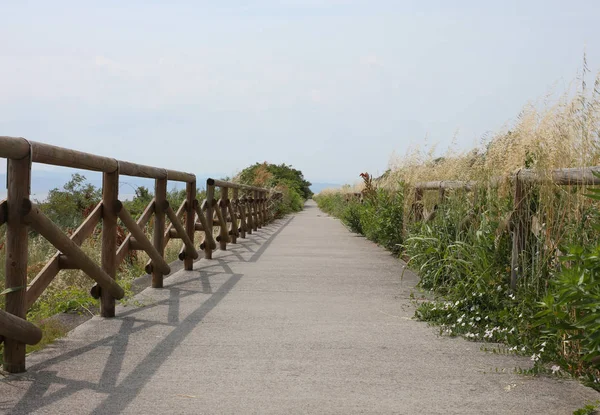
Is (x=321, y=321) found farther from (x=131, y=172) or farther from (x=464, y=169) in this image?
(x=464, y=169)

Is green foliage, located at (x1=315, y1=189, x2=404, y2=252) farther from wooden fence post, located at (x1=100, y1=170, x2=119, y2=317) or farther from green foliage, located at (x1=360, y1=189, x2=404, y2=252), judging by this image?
wooden fence post, located at (x1=100, y1=170, x2=119, y2=317)

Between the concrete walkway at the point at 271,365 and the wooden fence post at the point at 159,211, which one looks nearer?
the concrete walkway at the point at 271,365

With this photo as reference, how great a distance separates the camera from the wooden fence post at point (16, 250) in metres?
4.23

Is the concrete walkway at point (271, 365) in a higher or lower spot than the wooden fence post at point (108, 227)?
lower

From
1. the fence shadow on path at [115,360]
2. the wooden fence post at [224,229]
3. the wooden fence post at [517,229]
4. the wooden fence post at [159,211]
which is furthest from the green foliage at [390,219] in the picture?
Answer: the wooden fence post at [517,229]

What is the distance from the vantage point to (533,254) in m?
5.48

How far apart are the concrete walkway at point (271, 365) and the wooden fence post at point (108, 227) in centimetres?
16

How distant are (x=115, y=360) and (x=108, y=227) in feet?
5.51

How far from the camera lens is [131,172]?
22.5 feet

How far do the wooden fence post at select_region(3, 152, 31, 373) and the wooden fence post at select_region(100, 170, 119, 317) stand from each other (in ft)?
5.71

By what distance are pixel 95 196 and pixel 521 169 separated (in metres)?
13.2

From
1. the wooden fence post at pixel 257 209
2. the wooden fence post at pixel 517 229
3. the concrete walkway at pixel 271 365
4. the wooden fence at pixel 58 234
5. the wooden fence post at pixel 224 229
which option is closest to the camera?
the concrete walkway at pixel 271 365

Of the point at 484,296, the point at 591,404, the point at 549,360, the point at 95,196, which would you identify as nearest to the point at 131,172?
the point at 484,296

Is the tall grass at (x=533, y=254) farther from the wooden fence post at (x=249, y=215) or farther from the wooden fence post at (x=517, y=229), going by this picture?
the wooden fence post at (x=249, y=215)
